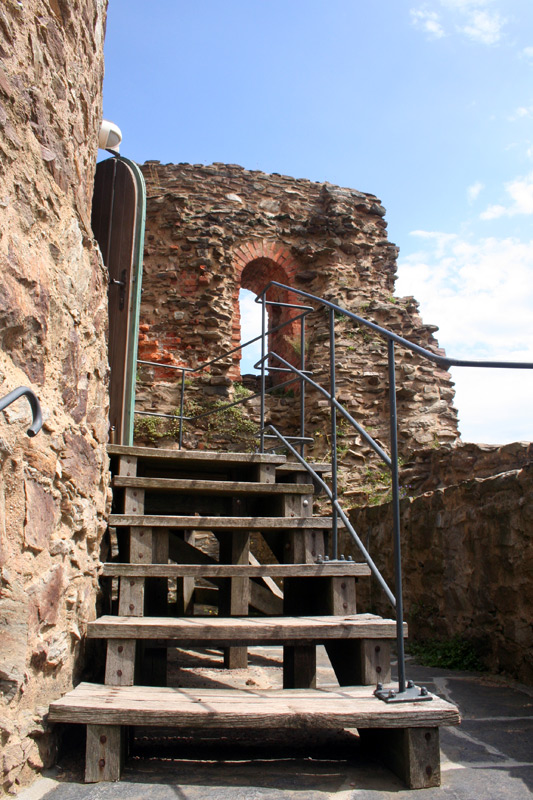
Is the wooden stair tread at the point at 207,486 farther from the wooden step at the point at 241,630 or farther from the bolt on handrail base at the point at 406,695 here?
the bolt on handrail base at the point at 406,695

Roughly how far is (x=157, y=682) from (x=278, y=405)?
595 cm

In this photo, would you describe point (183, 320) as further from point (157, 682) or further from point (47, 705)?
point (47, 705)

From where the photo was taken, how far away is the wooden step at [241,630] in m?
2.56

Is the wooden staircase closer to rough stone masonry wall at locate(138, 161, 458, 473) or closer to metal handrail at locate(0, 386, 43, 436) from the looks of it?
metal handrail at locate(0, 386, 43, 436)

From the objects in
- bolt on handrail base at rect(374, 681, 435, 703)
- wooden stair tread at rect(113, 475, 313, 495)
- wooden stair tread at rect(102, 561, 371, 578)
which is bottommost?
bolt on handrail base at rect(374, 681, 435, 703)

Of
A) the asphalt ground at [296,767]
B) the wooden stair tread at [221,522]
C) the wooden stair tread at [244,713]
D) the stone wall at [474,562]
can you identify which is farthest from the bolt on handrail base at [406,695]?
the stone wall at [474,562]

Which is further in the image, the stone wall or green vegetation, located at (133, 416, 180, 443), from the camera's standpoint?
green vegetation, located at (133, 416, 180, 443)

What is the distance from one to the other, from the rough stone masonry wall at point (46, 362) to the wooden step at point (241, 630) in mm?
151

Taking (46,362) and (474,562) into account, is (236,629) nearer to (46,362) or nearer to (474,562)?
(46,362)

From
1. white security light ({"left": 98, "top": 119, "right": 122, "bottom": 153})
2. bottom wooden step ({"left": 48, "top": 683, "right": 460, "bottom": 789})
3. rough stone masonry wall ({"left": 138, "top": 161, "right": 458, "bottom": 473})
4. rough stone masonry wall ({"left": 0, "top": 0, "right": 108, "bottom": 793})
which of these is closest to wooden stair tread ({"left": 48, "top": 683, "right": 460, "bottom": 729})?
bottom wooden step ({"left": 48, "top": 683, "right": 460, "bottom": 789})

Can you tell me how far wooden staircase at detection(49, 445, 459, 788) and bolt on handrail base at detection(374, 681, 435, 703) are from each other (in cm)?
4

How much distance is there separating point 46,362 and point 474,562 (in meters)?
3.10

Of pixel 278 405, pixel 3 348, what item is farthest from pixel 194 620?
pixel 278 405

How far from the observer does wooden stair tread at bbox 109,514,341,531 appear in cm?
315
